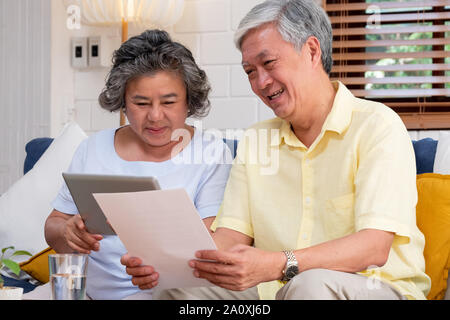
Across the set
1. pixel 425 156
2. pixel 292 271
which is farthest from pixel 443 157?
pixel 292 271

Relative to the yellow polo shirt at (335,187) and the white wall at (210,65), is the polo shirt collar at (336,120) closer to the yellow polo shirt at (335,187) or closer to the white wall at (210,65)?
the yellow polo shirt at (335,187)

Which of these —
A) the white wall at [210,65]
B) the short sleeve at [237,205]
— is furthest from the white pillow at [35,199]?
the short sleeve at [237,205]

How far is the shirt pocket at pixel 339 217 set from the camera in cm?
138

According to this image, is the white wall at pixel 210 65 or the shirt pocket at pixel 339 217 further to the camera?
the white wall at pixel 210 65

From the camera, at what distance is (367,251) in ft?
4.00

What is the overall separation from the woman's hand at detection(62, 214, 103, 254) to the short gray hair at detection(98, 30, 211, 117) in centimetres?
41

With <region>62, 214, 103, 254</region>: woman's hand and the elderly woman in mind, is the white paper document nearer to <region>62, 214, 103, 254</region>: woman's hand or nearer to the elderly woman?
<region>62, 214, 103, 254</region>: woman's hand

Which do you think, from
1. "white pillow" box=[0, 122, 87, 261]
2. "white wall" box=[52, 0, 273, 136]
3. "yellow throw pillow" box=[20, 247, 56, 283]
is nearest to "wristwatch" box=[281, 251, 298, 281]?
"yellow throw pillow" box=[20, 247, 56, 283]

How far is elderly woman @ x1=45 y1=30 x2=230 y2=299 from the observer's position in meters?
1.64

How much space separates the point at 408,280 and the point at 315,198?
274 mm

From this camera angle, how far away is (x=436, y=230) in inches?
57.6

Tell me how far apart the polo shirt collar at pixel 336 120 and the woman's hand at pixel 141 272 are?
48 cm

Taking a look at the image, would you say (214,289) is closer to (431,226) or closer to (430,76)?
(431,226)

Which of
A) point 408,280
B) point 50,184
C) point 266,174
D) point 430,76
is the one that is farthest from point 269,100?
point 430,76
